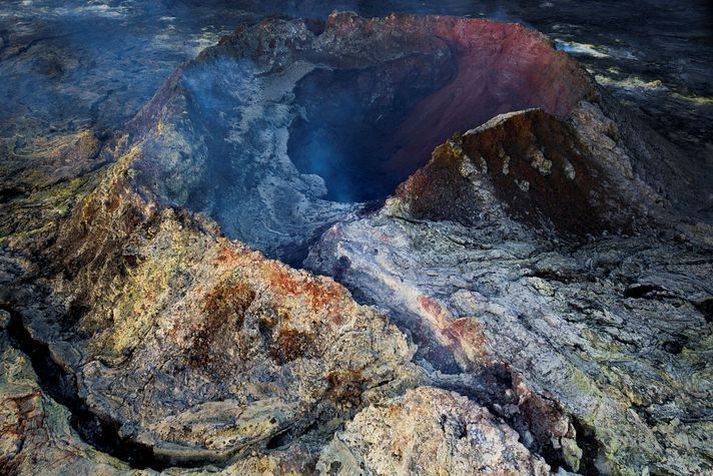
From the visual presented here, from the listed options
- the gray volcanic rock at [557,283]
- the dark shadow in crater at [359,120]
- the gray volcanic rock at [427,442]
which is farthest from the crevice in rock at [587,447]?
the dark shadow in crater at [359,120]

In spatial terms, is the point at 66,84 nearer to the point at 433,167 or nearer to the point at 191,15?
the point at 191,15

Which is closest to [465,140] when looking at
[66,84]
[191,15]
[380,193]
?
[380,193]

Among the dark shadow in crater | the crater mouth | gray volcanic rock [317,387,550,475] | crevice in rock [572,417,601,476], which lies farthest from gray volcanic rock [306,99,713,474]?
the dark shadow in crater

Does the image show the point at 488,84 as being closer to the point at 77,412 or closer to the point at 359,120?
the point at 359,120

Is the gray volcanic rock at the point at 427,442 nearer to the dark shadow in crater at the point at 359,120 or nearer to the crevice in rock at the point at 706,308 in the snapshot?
the crevice in rock at the point at 706,308

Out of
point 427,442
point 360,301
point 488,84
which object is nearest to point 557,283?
point 360,301
